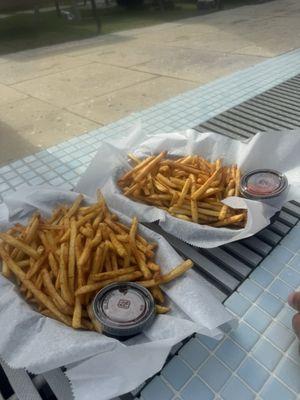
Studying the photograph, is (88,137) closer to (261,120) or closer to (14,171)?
(14,171)

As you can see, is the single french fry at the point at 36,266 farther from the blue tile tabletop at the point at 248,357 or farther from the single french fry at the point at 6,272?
the blue tile tabletop at the point at 248,357

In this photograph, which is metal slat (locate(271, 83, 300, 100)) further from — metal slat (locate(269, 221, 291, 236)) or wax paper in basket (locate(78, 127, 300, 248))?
metal slat (locate(269, 221, 291, 236))

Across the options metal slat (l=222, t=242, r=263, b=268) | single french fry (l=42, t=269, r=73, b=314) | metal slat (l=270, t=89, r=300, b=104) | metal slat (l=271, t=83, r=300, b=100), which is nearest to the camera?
single french fry (l=42, t=269, r=73, b=314)

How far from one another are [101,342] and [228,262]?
2.73 ft

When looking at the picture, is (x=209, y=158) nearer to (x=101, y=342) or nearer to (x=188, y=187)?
(x=188, y=187)

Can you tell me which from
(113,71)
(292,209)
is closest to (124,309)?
(292,209)

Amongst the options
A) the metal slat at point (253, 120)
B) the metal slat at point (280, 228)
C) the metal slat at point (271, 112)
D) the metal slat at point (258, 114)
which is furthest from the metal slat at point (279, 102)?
the metal slat at point (280, 228)

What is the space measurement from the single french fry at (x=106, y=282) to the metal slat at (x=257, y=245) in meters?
0.68

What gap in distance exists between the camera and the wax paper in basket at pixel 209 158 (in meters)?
1.95

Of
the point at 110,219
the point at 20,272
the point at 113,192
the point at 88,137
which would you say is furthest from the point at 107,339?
the point at 88,137

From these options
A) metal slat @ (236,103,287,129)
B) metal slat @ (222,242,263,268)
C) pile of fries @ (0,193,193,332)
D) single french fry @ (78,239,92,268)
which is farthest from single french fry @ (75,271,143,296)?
metal slat @ (236,103,287,129)

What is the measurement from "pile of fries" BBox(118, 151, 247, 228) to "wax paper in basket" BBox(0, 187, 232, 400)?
0.41 meters

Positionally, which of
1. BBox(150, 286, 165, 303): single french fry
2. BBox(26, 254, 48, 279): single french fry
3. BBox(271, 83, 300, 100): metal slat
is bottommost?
BBox(271, 83, 300, 100): metal slat

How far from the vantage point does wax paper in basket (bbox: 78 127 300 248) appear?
1.95 meters
